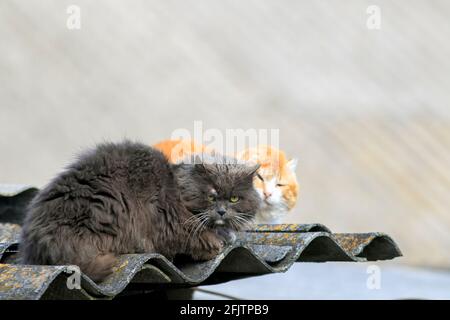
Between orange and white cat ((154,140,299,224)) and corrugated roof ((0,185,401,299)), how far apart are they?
0.91 m

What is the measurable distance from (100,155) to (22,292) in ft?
2.32

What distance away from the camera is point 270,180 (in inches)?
155

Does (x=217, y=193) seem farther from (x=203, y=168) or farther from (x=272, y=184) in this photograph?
(x=272, y=184)

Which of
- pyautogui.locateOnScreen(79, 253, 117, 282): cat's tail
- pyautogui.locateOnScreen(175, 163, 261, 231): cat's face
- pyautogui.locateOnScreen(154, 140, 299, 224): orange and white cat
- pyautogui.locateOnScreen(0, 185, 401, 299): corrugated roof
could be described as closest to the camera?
pyautogui.locateOnScreen(0, 185, 401, 299): corrugated roof

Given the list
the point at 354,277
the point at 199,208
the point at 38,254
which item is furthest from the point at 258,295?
the point at 38,254

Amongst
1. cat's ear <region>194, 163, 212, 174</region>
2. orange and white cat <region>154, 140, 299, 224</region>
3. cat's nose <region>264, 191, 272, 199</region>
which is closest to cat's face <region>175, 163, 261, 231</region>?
cat's ear <region>194, 163, 212, 174</region>

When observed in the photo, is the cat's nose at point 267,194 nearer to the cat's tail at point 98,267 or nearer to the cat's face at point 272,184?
the cat's face at point 272,184

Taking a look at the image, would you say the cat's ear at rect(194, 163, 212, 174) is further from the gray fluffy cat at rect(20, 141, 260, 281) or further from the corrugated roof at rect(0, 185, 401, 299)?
the corrugated roof at rect(0, 185, 401, 299)

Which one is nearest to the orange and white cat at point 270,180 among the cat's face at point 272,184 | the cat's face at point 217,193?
the cat's face at point 272,184

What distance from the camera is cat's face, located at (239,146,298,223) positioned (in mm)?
3891

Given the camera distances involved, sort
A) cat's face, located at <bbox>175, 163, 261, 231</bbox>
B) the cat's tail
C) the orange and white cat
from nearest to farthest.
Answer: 1. the cat's tail
2. cat's face, located at <bbox>175, 163, 261, 231</bbox>
3. the orange and white cat

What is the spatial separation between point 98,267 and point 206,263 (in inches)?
18.1

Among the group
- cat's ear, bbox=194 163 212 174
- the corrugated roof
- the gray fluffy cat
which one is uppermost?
cat's ear, bbox=194 163 212 174

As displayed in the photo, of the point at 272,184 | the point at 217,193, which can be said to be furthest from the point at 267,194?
the point at 217,193
